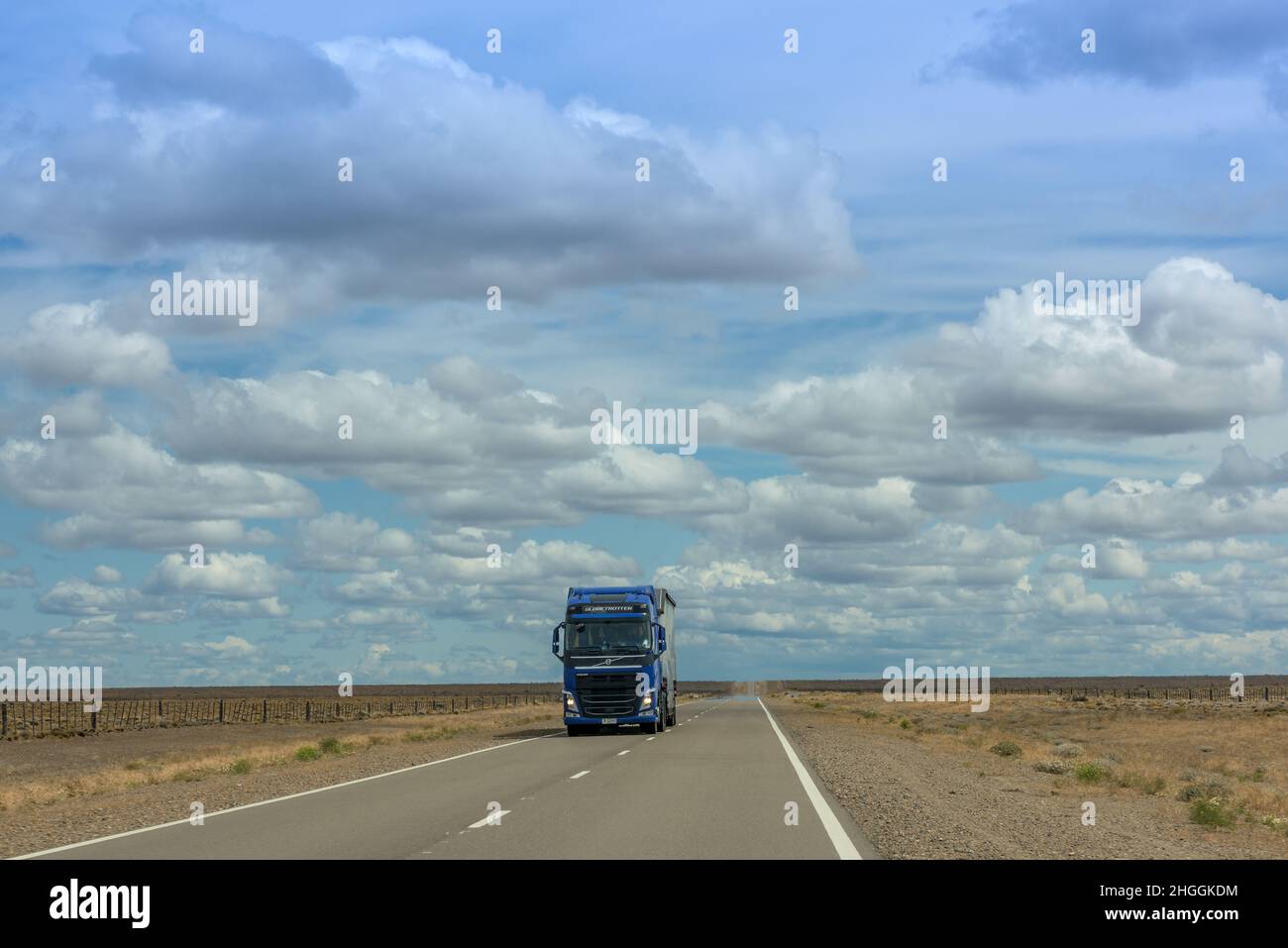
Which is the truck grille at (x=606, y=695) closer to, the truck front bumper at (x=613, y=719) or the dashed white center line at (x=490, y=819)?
the truck front bumper at (x=613, y=719)

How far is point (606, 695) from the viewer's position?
4072 cm

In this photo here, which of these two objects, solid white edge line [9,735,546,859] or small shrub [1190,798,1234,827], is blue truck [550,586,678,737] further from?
small shrub [1190,798,1234,827]

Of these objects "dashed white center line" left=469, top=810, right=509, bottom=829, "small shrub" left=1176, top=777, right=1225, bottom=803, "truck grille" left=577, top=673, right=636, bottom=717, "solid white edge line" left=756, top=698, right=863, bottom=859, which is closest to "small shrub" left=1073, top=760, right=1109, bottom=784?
"small shrub" left=1176, top=777, right=1225, bottom=803

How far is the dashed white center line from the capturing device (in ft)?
53.6

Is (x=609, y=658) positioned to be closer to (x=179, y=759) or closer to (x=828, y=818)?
(x=179, y=759)

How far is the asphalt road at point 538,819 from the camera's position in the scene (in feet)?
46.1

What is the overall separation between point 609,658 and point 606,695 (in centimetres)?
117

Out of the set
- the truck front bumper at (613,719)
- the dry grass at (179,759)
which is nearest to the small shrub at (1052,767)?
the truck front bumper at (613,719)

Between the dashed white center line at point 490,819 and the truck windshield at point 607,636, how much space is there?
22.5m

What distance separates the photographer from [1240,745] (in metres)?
49.8

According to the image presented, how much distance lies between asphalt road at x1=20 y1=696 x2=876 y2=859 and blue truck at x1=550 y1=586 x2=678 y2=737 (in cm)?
1186
